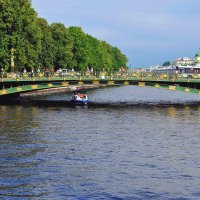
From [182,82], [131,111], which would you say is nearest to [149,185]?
[131,111]

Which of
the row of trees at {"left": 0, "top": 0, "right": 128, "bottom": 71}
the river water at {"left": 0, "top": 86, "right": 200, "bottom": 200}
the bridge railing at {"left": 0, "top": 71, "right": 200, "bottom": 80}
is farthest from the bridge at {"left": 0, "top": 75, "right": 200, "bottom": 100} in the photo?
the river water at {"left": 0, "top": 86, "right": 200, "bottom": 200}

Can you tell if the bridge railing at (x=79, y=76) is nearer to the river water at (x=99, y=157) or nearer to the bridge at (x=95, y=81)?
the bridge at (x=95, y=81)

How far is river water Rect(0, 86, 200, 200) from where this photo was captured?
33.3 meters

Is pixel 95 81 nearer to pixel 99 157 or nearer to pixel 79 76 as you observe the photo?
pixel 79 76

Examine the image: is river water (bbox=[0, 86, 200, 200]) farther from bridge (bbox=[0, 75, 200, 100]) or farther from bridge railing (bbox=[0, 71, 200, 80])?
bridge railing (bbox=[0, 71, 200, 80])

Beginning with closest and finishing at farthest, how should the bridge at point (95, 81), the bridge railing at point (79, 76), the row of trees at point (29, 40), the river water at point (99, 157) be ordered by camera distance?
the river water at point (99, 157) < the bridge at point (95, 81) < the bridge railing at point (79, 76) < the row of trees at point (29, 40)

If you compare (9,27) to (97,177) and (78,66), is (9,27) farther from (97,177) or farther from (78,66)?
(97,177)

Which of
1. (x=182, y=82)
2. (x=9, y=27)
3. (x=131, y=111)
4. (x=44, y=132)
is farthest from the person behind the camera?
(x=9, y=27)

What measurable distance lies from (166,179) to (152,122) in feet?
103

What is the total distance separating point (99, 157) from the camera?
42.5 m

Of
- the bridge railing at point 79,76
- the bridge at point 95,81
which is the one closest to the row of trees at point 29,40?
the bridge railing at point 79,76

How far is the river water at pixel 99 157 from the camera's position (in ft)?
109

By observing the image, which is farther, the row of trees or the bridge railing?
the row of trees

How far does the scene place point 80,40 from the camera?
555 ft
